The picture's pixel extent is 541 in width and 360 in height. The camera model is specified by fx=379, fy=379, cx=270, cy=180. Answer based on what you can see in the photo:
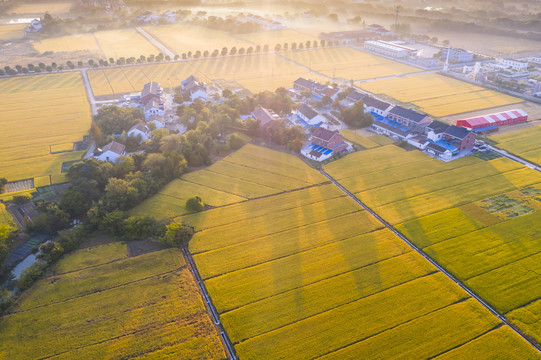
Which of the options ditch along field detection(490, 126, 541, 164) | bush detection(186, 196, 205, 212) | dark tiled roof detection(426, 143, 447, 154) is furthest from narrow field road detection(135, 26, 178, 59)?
ditch along field detection(490, 126, 541, 164)

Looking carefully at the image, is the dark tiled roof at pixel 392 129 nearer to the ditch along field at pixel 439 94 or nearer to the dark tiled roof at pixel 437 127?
the dark tiled roof at pixel 437 127

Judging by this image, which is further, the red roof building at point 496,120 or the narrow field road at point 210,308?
the red roof building at point 496,120

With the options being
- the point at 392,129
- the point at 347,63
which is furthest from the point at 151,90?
the point at 347,63

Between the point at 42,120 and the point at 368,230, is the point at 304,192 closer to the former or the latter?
the point at 368,230

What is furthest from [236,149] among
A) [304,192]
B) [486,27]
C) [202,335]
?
[486,27]

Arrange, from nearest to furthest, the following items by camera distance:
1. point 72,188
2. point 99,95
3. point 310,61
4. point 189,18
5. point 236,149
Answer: point 72,188, point 236,149, point 99,95, point 310,61, point 189,18

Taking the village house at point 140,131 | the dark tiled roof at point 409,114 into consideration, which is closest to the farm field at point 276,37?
the dark tiled roof at point 409,114

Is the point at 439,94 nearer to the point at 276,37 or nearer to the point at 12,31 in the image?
the point at 276,37
